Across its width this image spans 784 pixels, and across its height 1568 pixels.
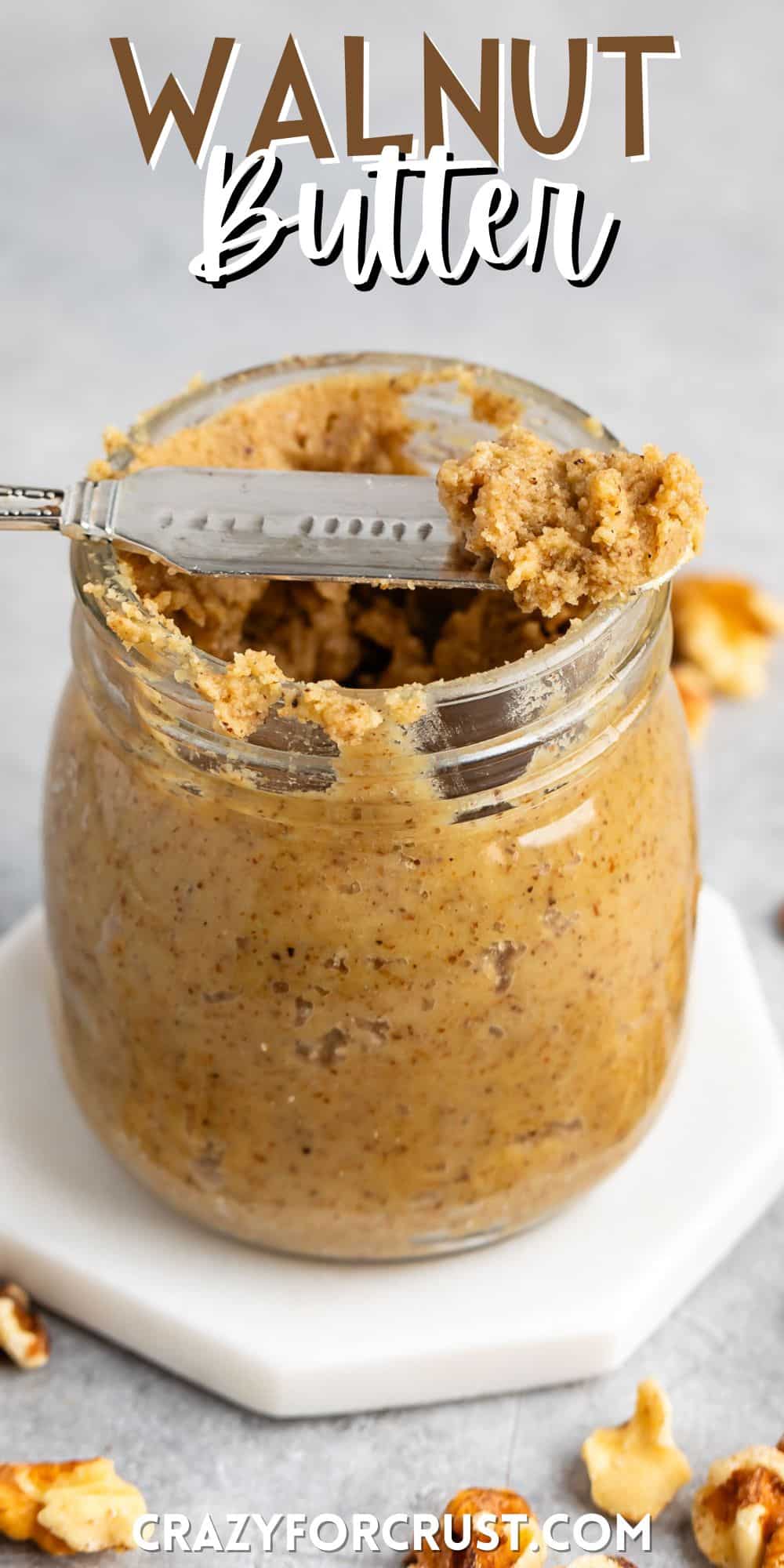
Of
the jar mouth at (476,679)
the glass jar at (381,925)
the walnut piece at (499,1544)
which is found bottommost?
the walnut piece at (499,1544)

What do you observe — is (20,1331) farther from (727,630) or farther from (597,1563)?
(727,630)

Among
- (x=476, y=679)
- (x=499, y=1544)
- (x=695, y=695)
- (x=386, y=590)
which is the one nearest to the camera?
(x=476, y=679)

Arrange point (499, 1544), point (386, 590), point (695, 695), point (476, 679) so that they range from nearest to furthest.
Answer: point (476, 679), point (499, 1544), point (386, 590), point (695, 695)

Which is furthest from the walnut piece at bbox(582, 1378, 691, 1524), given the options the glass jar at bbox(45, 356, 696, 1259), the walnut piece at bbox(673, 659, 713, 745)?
the walnut piece at bbox(673, 659, 713, 745)

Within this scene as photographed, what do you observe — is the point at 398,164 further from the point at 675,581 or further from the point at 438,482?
the point at 675,581

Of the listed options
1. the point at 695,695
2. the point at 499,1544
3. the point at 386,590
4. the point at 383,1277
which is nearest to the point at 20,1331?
the point at 383,1277

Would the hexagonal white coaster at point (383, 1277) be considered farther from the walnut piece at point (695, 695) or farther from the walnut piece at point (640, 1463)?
the walnut piece at point (695, 695)

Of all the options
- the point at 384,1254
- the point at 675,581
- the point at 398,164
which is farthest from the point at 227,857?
the point at 675,581

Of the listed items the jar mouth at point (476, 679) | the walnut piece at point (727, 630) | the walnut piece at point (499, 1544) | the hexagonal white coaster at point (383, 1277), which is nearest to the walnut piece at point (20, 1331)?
the hexagonal white coaster at point (383, 1277)
